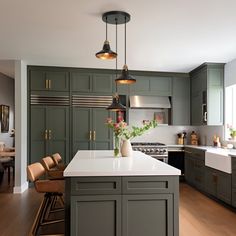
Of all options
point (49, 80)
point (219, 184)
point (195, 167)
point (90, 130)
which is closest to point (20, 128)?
point (49, 80)

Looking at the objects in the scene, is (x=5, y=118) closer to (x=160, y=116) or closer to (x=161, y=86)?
(x=160, y=116)

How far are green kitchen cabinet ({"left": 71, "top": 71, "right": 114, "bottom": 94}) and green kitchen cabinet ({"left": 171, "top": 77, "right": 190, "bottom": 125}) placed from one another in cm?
156

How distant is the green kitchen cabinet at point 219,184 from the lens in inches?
157

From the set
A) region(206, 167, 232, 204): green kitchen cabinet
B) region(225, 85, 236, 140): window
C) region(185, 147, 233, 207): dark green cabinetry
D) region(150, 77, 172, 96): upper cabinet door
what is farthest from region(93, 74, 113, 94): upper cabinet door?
region(206, 167, 232, 204): green kitchen cabinet

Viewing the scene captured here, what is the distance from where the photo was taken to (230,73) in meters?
5.00

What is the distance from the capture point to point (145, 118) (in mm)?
6316

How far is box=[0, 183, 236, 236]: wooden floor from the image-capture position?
320 centimetres

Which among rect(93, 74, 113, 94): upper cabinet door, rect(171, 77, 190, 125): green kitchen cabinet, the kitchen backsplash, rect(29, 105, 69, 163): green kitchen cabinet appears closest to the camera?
rect(29, 105, 69, 163): green kitchen cabinet

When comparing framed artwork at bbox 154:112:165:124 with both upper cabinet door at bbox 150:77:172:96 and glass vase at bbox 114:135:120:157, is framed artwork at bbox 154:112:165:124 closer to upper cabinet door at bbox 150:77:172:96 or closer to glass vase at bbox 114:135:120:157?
upper cabinet door at bbox 150:77:172:96

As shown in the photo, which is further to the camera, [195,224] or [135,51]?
[135,51]

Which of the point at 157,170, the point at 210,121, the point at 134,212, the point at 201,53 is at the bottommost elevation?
the point at 134,212

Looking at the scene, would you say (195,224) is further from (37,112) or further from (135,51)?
(37,112)

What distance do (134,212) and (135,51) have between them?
287 cm

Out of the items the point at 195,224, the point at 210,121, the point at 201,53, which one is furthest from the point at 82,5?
the point at 210,121
